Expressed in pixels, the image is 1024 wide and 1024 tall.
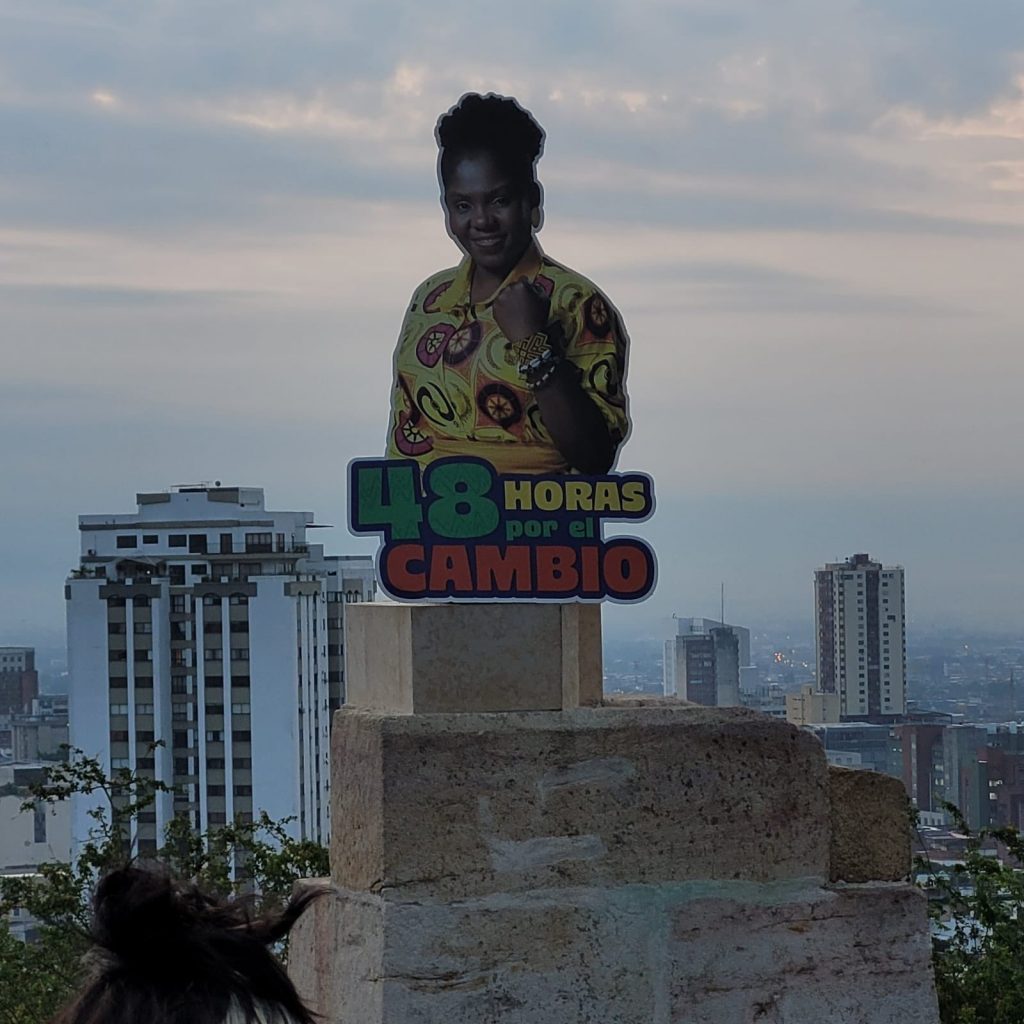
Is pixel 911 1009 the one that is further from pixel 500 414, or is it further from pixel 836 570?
pixel 836 570

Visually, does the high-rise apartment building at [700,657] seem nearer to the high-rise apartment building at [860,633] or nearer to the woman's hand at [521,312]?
the woman's hand at [521,312]

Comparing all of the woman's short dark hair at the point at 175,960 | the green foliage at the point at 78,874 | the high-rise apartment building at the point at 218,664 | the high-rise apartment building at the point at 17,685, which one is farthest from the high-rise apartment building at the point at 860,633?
the high-rise apartment building at the point at 17,685

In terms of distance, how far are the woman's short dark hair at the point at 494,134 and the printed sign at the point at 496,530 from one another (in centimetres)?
97

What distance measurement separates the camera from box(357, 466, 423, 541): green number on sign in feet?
15.6

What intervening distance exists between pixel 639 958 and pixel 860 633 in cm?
2551

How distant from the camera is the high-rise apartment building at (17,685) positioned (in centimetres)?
8112

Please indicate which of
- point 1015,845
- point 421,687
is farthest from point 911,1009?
point 1015,845

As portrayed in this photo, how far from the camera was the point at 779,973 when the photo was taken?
437 cm

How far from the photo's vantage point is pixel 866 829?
4621mm

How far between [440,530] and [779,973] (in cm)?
145

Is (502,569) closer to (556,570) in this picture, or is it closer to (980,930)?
(556,570)

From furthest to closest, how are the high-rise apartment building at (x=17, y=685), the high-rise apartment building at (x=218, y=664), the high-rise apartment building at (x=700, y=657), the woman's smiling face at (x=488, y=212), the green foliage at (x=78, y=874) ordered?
the high-rise apartment building at (x=17, y=685) < the high-rise apartment building at (x=218, y=664) < the high-rise apartment building at (x=700, y=657) < the green foliage at (x=78, y=874) < the woman's smiling face at (x=488, y=212)

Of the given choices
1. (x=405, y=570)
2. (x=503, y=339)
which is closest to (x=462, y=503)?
(x=405, y=570)

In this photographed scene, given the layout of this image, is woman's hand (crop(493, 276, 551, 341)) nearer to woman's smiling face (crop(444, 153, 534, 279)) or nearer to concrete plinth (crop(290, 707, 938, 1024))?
woman's smiling face (crop(444, 153, 534, 279))
